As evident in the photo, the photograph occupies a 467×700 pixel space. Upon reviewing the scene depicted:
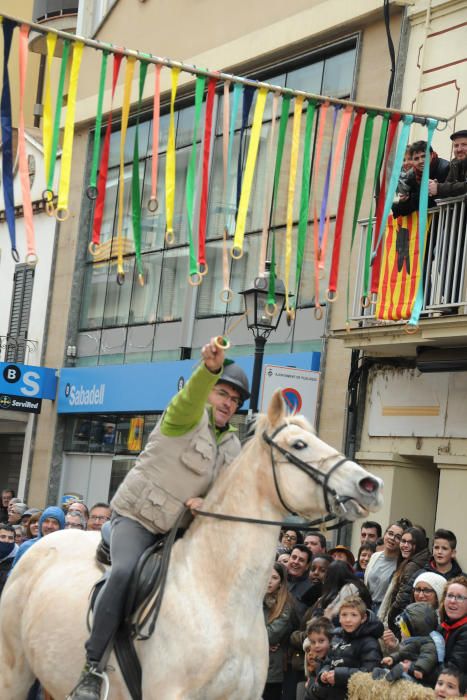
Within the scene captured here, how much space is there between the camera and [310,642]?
10.3 m

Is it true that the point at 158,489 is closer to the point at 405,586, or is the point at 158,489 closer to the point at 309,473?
the point at 309,473

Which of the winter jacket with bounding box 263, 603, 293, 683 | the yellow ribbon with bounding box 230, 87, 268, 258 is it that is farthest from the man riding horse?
the winter jacket with bounding box 263, 603, 293, 683

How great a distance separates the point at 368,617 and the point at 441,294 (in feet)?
19.1

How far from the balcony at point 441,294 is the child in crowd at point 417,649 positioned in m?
4.74

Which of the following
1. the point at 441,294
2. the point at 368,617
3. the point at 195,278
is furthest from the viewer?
the point at 441,294

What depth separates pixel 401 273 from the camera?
1479 centimetres

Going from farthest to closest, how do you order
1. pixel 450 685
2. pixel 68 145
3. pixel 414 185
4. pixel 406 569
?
pixel 414 185
pixel 406 569
pixel 68 145
pixel 450 685

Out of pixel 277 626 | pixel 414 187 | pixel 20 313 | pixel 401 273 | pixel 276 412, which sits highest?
pixel 414 187

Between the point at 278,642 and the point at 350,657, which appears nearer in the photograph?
the point at 350,657

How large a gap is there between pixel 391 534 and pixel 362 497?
18.3 feet

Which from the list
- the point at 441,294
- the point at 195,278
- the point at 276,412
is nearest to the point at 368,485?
the point at 276,412

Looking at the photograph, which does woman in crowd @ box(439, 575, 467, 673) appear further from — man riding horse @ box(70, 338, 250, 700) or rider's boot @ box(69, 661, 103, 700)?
rider's boot @ box(69, 661, 103, 700)

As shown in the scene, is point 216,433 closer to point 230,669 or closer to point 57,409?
point 230,669

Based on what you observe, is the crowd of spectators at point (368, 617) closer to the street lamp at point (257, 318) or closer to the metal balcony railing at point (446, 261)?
the street lamp at point (257, 318)
